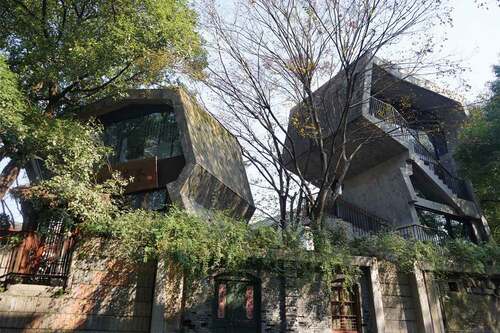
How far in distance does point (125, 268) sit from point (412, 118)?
1311 cm

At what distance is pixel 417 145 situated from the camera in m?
15.1

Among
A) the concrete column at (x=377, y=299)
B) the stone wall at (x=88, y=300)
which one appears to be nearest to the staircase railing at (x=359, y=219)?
the concrete column at (x=377, y=299)

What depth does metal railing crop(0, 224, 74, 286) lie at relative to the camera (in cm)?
718

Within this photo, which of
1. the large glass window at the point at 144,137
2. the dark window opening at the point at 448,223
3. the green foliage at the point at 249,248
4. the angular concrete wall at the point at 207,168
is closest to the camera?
the green foliage at the point at 249,248

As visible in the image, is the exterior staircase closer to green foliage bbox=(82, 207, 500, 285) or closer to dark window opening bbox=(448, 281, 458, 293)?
green foliage bbox=(82, 207, 500, 285)

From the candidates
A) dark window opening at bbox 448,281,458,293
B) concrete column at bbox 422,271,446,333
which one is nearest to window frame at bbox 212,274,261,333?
concrete column at bbox 422,271,446,333

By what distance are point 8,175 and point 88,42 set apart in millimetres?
3886

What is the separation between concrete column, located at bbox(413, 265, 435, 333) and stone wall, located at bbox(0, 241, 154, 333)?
6.19 meters

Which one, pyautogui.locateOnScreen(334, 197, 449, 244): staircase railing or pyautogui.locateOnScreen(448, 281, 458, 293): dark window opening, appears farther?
pyautogui.locateOnScreen(334, 197, 449, 244): staircase railing

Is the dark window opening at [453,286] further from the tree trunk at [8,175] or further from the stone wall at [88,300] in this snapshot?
the tree trunk at [8,175]

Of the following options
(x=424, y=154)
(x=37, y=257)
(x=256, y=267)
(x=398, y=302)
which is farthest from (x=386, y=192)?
(x=37, y=257)

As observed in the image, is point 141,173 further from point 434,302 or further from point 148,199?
point 434,302

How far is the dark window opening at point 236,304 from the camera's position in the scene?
7848mm

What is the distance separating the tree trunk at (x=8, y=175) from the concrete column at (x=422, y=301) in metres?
10.2
